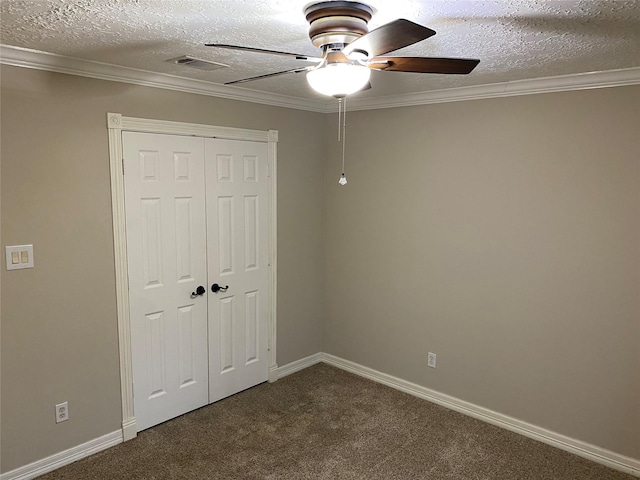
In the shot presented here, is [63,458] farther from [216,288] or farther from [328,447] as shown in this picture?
[328,447]

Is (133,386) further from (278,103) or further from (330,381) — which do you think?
(278,103)

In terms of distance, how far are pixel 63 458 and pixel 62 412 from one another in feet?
0.94

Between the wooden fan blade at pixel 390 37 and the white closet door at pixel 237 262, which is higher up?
the wooden fan blade at pixel 390 37

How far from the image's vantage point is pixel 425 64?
5.98 ft

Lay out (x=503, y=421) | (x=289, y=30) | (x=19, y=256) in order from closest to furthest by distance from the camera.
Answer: (x=289, y=30)
(x=19, y=256)
(x=503, y=421)

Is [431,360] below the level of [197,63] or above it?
below

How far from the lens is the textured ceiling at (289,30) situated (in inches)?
68.4

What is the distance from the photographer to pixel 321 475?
2.92 meters

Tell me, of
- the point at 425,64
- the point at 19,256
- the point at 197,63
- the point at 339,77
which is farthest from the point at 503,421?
the point at 19,256

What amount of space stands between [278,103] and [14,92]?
6.14 ft

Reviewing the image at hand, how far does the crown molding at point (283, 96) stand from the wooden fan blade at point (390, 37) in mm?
1827

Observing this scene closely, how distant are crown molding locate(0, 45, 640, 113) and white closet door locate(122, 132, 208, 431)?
36cm

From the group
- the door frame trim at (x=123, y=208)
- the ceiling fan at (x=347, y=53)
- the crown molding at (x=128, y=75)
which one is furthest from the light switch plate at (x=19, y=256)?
the ceiling fan at (x=347, y=53)

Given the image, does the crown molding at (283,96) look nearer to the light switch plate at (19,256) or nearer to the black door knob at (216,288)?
the light switch plate at (19,256)
